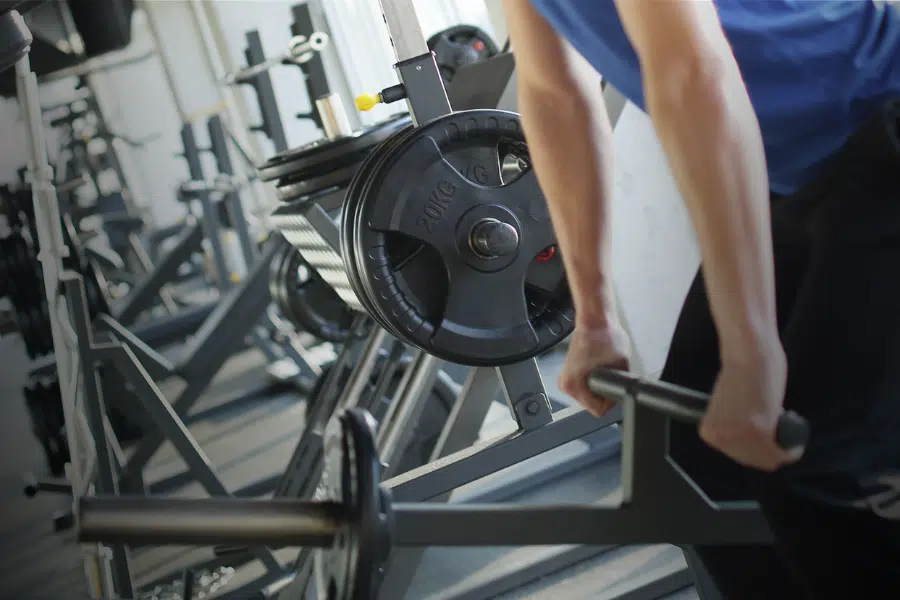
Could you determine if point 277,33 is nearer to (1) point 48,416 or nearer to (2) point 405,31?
(1) point 48,416


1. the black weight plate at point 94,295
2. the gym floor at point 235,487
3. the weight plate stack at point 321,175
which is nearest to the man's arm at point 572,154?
the gym floor at point 235,487

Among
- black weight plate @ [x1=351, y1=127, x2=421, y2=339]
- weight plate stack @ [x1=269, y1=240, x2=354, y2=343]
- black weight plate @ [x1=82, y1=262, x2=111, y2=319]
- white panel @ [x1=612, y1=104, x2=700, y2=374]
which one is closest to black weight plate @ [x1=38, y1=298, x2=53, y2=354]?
black weight plate @ [x1=82, y1=262, x2=111, y2=319]

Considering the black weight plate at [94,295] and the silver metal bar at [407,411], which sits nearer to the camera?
the silver metal bar at [407,411]

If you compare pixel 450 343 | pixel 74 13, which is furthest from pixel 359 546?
pixel 74 13

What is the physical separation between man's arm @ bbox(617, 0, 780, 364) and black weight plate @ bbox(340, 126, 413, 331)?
0.74 m

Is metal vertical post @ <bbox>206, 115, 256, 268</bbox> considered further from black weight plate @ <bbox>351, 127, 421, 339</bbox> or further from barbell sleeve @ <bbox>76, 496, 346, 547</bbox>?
barbell sleeve @ <bbox>76, 496, 346, 547</bbox>

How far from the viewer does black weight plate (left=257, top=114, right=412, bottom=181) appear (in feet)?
6.07

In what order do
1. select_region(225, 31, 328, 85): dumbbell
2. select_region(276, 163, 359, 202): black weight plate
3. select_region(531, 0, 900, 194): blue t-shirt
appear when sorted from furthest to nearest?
select_region(225, 31, 328, 85): dumbbell < select_region(276, 163, 359, 202): black weight plate < select_region(531, 0, 900, 194): blue t-shirt

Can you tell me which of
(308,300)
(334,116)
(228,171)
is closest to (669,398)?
(334,116)

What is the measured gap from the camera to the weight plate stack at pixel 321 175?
1.85 metres

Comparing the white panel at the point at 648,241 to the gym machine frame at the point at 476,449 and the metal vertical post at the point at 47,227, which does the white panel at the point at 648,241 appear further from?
the metal vertical post at the point at 47,227

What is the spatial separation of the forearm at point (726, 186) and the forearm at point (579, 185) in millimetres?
276

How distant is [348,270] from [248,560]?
121 cm

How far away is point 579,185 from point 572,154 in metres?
0.04
